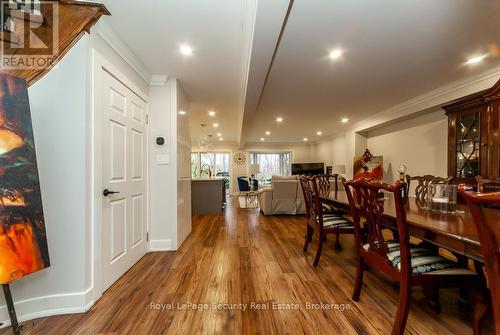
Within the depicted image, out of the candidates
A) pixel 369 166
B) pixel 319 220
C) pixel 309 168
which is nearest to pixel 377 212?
pixel 319 220

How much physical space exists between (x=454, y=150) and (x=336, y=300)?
310 centimetres

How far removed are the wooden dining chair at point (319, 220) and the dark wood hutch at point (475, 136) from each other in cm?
208

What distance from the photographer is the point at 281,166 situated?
1023 centimetres

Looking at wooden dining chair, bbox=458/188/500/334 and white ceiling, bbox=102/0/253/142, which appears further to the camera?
white ceiling, bbox=102/0/253/142

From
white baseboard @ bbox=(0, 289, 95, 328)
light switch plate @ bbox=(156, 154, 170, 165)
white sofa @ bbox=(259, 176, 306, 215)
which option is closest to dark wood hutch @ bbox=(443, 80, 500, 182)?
white sofa @ bbox=(259, 176, 306, 215)

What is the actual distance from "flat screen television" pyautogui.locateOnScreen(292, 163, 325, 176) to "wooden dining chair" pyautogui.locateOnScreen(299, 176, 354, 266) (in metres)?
6.57

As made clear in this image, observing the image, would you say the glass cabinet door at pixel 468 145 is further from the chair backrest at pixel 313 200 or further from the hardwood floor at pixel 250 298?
the chair backrest at pixel 313 200

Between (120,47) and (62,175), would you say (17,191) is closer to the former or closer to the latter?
(62,175)

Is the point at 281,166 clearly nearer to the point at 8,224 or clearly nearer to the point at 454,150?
the point at 454,150

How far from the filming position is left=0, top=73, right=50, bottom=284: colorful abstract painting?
3.70 feet

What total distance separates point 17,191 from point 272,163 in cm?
936

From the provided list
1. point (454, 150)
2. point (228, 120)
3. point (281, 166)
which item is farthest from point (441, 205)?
point (281, 166)

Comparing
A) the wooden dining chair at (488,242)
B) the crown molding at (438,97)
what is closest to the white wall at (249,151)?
the crown molding at (438,97)

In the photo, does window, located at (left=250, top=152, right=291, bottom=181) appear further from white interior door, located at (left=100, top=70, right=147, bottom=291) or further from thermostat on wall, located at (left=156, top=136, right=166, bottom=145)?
white interior door, located at (left=100, top=70, right=147, bottom=291)
